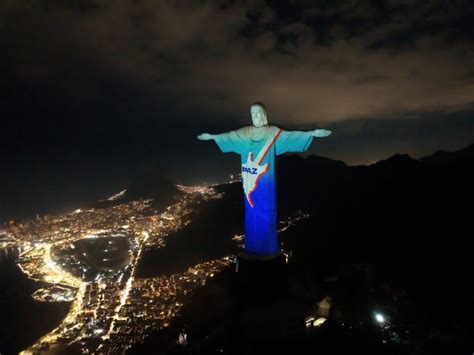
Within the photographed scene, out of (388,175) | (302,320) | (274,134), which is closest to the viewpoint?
(302,320)

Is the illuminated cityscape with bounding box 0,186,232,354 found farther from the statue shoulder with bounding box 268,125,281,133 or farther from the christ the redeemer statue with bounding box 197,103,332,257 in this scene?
the statue shoulder with bounding box 268,125,281,133

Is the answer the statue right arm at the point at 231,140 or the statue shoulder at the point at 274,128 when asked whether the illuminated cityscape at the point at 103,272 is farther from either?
the statue shoulder at the point at 274,128

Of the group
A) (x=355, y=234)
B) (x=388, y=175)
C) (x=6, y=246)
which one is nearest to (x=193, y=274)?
(x=355, y=234)

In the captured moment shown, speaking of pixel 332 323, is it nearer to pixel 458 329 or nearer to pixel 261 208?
pixel 261 208

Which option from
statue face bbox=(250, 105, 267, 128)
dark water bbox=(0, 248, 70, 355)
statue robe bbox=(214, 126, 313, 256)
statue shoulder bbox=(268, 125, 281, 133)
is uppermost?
statue face bbox=(250, 105, 267, 128)

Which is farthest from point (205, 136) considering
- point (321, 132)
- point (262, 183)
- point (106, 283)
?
point (106, 283)

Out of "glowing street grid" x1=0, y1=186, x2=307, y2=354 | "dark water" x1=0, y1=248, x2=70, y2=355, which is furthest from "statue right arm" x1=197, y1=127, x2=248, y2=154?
"dark water" x1=0, y1=248, x2=70, y2=355
